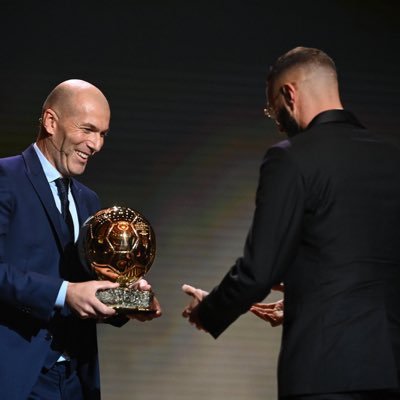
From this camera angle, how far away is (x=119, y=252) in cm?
266

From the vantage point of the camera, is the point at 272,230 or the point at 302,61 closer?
the point at 272,230

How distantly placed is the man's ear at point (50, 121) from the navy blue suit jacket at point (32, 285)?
0.43ft

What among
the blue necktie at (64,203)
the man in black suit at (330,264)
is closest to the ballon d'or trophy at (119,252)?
the blue necktie at (64,203)

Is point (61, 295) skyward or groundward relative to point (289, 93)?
groundward

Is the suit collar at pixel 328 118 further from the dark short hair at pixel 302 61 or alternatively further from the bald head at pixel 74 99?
the bald head at pixel 74 99

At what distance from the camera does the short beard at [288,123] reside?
229cm

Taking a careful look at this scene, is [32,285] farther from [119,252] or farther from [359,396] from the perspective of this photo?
[359,396]

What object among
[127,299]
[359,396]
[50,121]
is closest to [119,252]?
[127,299]

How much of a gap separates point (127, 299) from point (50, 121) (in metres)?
0.65

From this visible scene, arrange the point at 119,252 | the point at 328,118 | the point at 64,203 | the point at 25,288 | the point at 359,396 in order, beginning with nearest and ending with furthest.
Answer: the point at 359,396
the point at 328,118
the point at 25,288
the point at 119,252
the point at 64,203

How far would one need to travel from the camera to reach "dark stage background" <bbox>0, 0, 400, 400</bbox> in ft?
14.3

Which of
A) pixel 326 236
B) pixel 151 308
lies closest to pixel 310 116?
pixel 326 236

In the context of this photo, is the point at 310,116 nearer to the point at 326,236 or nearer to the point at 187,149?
the point at 326,236

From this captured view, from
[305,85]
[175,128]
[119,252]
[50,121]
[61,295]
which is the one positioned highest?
[305,85]
